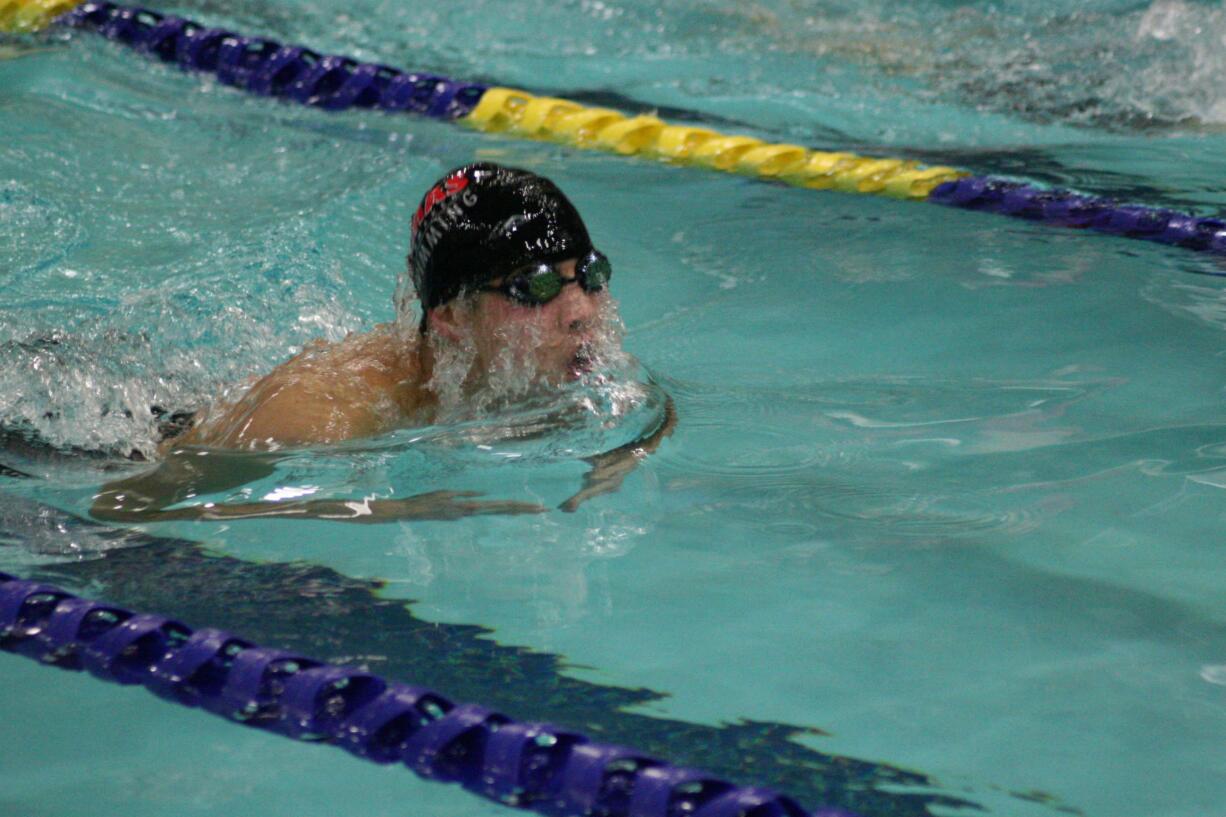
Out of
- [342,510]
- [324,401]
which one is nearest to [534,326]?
[324,401]

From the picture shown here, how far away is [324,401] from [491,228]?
503 mm

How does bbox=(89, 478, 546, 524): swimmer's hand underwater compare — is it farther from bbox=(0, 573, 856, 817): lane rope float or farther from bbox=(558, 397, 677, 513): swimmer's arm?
bbox=(0, 573, 856, 817): lane rope float

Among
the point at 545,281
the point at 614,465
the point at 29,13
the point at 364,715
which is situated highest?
the point at 29,13

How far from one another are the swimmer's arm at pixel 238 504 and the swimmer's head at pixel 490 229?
1.60 ft

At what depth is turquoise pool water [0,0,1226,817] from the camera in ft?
7.07

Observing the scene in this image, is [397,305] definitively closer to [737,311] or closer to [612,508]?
[612,508]

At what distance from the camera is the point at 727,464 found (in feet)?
10.4

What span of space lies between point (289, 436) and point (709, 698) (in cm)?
117

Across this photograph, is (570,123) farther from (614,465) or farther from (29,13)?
(614,465)

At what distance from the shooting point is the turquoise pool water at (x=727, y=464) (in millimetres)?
2156

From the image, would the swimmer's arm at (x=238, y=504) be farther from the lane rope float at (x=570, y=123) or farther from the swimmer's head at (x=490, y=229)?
the lane rope float at (x=570, y=123)

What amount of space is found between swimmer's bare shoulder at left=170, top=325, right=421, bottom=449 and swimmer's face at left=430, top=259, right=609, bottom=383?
16 centimetres

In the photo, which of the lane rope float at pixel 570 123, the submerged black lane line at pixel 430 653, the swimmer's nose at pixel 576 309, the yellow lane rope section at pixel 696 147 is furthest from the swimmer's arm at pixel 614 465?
the yellow lane rope section at pixel 696 147

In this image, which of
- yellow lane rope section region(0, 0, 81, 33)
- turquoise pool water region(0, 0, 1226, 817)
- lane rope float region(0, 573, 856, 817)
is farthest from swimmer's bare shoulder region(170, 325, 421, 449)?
yellow lane rope section region(0, 0, 81, 33)
